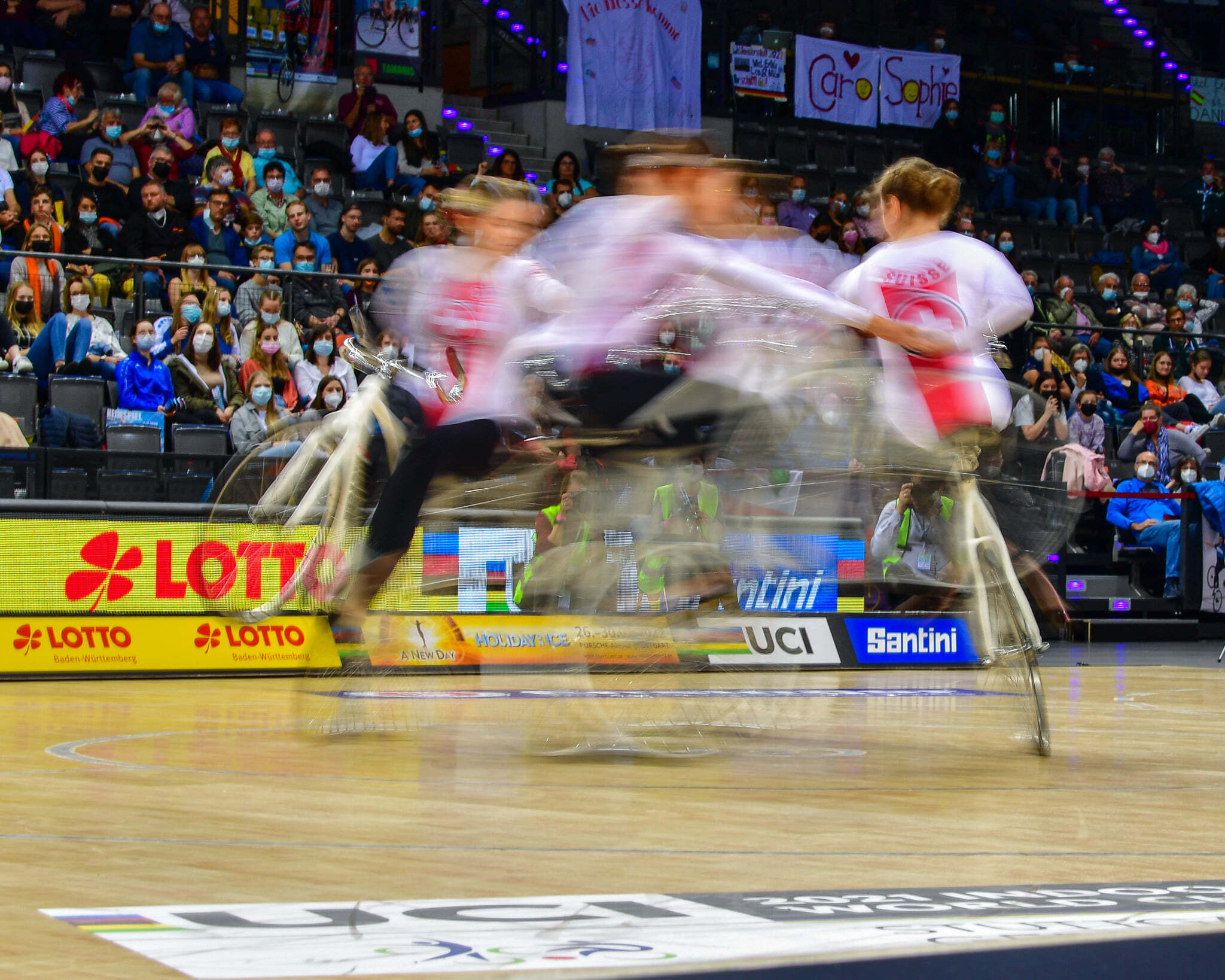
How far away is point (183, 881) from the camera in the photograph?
2607 mm

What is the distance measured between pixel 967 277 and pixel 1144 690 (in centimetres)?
420

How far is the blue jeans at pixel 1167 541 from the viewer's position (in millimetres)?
13805

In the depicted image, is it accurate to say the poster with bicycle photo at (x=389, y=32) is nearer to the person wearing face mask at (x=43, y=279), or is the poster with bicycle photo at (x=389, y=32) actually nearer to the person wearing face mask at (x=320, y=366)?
the person wearing face mask at (x=320, y=366)

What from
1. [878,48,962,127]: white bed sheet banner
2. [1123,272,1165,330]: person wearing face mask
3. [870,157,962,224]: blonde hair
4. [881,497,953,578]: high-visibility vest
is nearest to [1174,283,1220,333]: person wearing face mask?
[1123,272,1165,330]: person wearing face mask

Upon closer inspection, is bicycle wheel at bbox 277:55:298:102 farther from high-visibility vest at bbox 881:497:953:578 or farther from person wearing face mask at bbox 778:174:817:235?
high-visibility vest at bbox 881:497:953:578

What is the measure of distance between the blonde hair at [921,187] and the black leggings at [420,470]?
156cm

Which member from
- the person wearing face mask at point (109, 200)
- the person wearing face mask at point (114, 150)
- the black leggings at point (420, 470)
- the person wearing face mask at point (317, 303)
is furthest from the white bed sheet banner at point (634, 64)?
the black leggings at point (420, 470)

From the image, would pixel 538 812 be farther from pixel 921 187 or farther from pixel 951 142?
pixel 951 142

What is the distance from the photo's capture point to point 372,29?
62.1ft

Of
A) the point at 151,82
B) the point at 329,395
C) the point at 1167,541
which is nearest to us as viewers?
the point at 329,395

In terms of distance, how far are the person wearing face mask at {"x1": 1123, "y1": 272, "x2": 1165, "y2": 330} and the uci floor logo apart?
30.2 feet

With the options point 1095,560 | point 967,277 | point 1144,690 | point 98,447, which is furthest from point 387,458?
point 1095,560

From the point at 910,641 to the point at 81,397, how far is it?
6.01 m

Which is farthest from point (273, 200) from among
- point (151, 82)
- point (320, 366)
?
point (320, 366)
